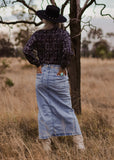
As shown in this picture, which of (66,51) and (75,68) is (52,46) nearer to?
(66,51)

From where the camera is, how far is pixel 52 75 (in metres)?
3.35

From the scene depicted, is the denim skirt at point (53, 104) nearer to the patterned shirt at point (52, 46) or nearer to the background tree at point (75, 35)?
the patterned shirt at point (52, 46)

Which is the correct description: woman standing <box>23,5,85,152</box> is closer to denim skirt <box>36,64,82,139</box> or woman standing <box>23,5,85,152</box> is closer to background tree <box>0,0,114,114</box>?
denim skirt <box>36,64,82,139</box>

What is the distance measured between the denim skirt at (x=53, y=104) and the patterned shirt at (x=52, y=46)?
0.10 m

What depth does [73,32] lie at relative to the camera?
5215 millimetres

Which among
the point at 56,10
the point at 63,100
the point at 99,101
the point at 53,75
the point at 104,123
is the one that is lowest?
the point at 99,101

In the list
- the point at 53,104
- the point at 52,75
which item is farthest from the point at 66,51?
the point at 53,104

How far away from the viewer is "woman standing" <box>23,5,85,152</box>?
334 cm

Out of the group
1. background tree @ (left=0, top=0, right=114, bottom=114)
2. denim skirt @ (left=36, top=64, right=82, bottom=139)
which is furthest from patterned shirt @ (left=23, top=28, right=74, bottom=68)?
background tree @ (left=0, top=0, right=114, bottom=114)

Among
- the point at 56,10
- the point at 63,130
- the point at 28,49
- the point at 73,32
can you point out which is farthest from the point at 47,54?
the point at 73,32

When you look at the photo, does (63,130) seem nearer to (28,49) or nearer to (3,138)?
(3,138)

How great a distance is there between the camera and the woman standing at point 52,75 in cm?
334

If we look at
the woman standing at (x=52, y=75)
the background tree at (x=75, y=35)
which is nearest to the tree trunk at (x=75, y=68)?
the background tree at (x=75, y=35)

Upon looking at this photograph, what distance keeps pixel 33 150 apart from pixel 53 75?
1.05m
